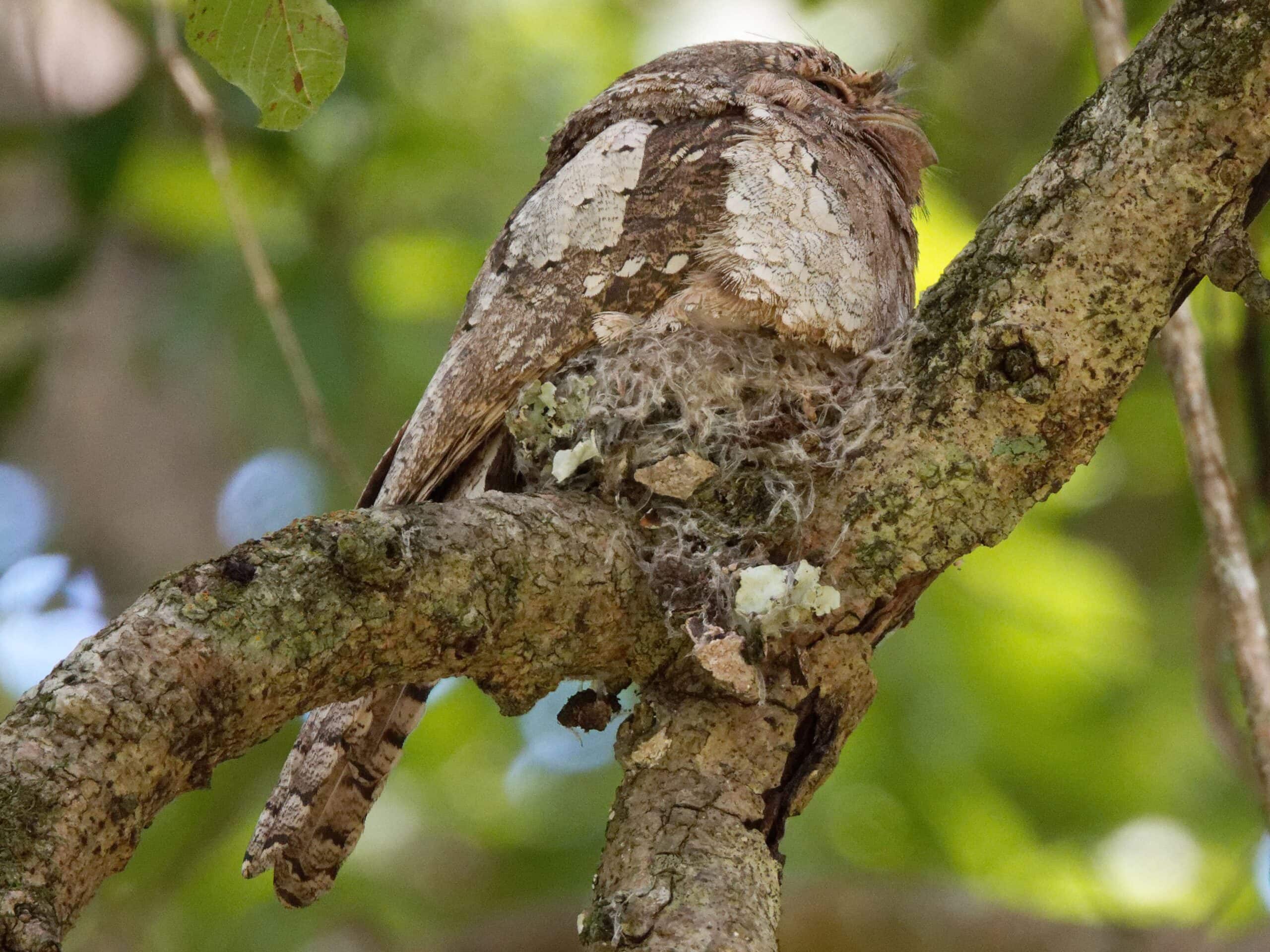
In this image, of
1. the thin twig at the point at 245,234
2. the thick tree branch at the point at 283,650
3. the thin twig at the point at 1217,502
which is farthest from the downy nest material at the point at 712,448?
the thin twig at the point at 1217,502

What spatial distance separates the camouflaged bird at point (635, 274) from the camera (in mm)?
2359

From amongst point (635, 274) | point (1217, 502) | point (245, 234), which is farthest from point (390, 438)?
point (1217, 502)

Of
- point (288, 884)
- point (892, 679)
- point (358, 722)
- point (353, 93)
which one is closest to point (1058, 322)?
point (358, 722)

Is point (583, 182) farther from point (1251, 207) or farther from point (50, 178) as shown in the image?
point (50, 178)

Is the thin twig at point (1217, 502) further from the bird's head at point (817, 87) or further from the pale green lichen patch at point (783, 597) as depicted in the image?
the pale green lichen patch at point (783, 597)

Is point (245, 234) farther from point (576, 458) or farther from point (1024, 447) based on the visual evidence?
point (1024, 447)

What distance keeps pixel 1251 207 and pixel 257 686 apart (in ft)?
4.91

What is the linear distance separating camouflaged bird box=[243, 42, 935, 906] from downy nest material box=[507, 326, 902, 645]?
6 cm

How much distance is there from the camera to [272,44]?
5.58 feet

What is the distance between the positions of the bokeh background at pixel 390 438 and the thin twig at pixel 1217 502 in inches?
27.2

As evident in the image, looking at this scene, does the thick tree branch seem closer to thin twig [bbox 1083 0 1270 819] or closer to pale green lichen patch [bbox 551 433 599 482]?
Answer: pale green lichen patch [bbox 551 433 599 482]

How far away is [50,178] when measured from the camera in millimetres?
5883

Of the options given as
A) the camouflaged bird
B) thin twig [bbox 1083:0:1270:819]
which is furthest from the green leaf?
thin twig [bbox 1083:0:1270:819]

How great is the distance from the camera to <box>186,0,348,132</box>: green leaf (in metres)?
→ 1.69
